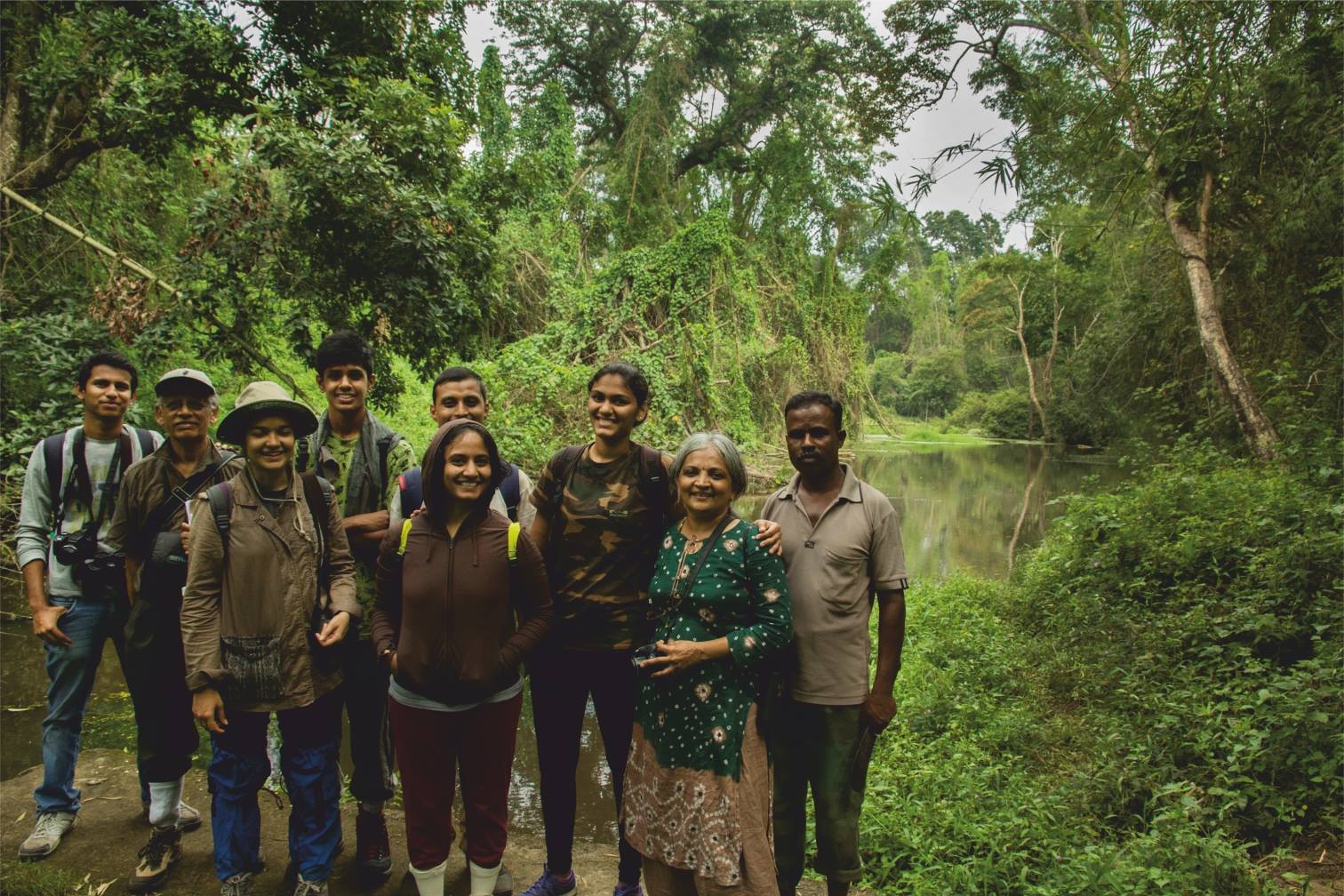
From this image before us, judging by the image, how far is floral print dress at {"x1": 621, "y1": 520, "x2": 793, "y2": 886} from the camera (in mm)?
1979

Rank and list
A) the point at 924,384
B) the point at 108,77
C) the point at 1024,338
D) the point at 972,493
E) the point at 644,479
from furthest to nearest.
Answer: the point at 924,384 < the point at 1024,338 < the point at 972,493 < the point at 108,77 < the point at 644,479

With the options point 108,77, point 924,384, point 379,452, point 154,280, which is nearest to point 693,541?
point 379,452

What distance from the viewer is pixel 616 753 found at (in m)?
2.46

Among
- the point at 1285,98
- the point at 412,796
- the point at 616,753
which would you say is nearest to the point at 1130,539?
the point at 1285,98

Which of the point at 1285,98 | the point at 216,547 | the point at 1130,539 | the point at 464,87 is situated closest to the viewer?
the point at 216,547

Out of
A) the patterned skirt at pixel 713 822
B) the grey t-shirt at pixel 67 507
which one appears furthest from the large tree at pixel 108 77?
the patterned skirt at pixel 713 822

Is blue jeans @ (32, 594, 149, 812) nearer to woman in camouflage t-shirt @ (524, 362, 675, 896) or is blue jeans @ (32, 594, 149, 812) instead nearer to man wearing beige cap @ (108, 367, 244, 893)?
man wearing beige cap @ (108, 367, 244, 893)

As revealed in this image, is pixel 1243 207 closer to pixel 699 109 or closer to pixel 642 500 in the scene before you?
Answer: pixel 642 500

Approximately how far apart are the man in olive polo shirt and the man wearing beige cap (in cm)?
195

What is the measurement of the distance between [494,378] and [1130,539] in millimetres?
7507

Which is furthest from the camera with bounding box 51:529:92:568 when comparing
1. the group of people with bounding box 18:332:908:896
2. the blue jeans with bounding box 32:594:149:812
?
the blue jeans with bounding box 32:594:149:812

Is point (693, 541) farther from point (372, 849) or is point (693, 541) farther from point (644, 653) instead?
point (372, 849)

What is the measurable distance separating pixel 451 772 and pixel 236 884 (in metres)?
0.74

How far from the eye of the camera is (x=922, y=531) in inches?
543
